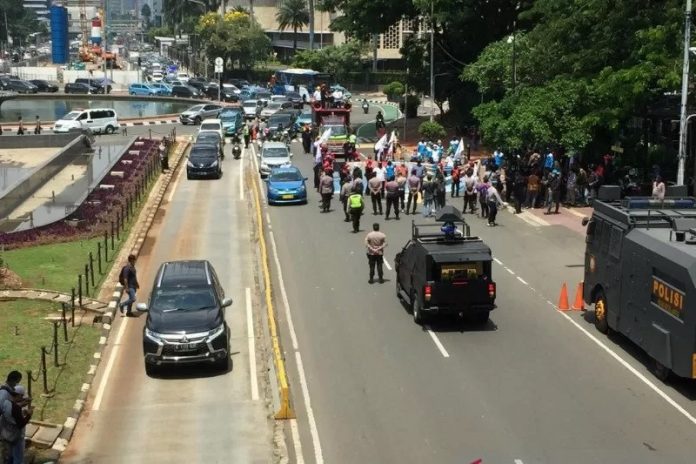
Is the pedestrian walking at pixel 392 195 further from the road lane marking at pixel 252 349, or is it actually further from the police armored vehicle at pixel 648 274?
the police armored vehicle at pixel 648 274

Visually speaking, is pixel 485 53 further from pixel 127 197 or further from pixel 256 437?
pixel 256 437

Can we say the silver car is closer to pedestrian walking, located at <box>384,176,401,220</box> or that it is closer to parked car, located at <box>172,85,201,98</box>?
parked car, located at <box>172,85,201,98</box>

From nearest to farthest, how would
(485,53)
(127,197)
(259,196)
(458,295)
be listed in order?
(458,295)
(127,197)
(259,196)
(485,53)

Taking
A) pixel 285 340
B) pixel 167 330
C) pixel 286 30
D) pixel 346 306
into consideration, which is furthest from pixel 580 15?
pixel 286 30

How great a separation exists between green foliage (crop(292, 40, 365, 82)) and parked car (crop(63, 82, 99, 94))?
23897mm

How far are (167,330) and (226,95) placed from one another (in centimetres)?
8096

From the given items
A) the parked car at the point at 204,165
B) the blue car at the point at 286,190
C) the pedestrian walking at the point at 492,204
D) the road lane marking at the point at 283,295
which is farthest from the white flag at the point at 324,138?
the road lane marking at the point at 283,295

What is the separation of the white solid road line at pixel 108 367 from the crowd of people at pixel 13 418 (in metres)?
3.97

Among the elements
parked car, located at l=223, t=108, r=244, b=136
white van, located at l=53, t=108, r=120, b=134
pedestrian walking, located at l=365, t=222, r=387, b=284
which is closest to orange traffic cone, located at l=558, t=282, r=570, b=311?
pedestrian walking, located at l=365, t=222, r=387, b=284

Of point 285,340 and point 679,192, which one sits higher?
point 679,192

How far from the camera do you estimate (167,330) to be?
2028cm

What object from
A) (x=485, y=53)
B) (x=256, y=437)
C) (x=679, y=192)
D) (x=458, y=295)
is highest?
(x=485, y=53)

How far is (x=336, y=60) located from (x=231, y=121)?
172ft

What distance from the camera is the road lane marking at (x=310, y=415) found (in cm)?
1608
